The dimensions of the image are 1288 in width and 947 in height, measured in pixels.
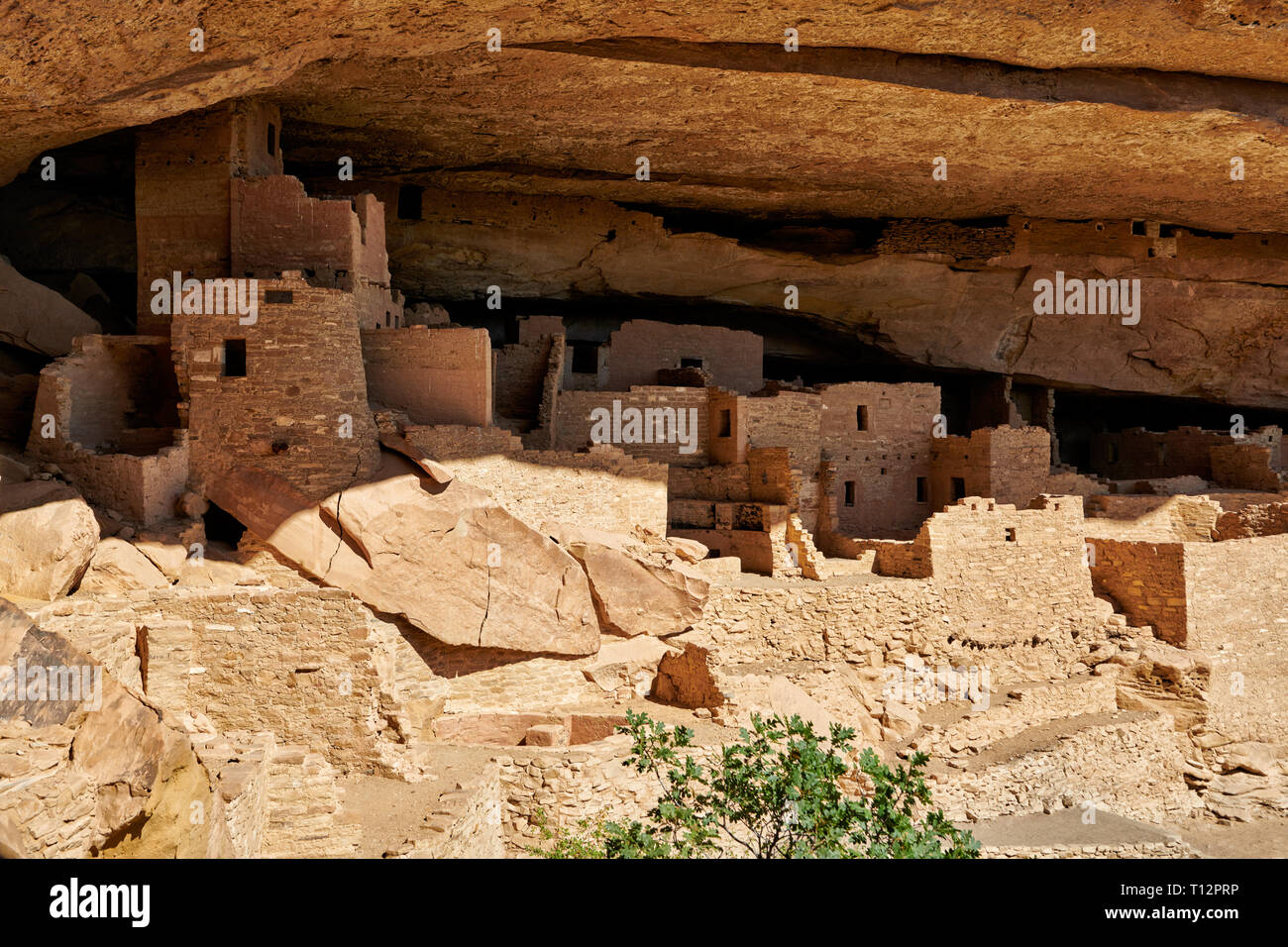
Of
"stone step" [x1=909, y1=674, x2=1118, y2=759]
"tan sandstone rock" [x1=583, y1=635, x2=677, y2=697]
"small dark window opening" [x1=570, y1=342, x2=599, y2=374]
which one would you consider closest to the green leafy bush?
"tan sandstone rock" [x1=583, y1=635, x2=677, y2=697]

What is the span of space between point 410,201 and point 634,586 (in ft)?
28.9

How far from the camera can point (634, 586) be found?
1323 centimetres

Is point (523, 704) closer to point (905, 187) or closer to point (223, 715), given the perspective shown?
point (223, 715)

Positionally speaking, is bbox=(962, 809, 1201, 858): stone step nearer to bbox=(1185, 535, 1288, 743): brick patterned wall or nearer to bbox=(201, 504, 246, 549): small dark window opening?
bbox=(1185, 535, 1288, 743): brick patterned wall

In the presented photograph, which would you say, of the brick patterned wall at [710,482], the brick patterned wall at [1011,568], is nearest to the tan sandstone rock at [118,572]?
the brick patterned wall at [710,482]

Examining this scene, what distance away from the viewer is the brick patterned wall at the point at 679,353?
18.5 m

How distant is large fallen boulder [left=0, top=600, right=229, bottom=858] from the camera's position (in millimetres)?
5031

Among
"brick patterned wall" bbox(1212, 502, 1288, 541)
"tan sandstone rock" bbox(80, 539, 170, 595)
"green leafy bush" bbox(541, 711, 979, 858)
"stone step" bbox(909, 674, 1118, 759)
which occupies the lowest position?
"stone step" bbox(909, 674, 1118, 759)

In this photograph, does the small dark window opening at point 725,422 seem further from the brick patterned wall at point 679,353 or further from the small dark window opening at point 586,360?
the small dark window opening at point 586,360

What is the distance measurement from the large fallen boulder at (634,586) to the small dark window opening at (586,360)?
556 centimetres

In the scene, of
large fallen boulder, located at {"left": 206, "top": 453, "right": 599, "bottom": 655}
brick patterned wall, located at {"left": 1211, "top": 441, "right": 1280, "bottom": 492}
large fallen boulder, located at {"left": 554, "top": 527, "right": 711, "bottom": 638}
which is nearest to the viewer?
large fallen boulder, located at {"left": 206, "top": 453, "right": 599, "bottom": 655}

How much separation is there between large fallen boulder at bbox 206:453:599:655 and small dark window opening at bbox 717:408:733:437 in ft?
17.1

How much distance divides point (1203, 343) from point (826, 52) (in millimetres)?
14226
